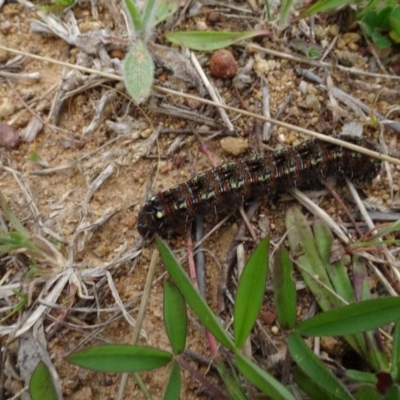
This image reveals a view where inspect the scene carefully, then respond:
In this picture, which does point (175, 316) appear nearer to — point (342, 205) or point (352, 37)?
point (342, 205)

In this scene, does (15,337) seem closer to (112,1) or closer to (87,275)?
(87,275)

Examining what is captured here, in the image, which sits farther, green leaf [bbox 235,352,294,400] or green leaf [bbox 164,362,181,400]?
green leaf [bbox 164,362,181,400]

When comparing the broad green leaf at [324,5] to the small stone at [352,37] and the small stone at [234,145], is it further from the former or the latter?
the small stone at [234,145]

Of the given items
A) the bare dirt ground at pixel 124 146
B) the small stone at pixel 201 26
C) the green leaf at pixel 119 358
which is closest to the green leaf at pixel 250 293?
the green leaf at pixel 119 358

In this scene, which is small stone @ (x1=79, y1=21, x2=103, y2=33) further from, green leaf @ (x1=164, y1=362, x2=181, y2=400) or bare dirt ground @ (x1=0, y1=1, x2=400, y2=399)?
green leaf @ (x1=164, y1=362, x2=181, y2=400)

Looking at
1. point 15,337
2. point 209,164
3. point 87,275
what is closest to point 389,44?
point 209,164

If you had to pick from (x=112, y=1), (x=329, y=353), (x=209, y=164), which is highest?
(x=112, y=1)

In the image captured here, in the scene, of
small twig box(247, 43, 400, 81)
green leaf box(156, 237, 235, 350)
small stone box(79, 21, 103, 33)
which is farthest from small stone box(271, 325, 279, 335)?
small stone box(79, 21, 103, 33)
